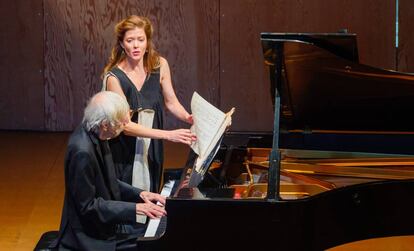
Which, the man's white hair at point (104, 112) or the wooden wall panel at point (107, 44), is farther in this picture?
the wooden wall panel at point (107, 44)

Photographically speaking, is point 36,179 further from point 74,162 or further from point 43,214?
point 74,162

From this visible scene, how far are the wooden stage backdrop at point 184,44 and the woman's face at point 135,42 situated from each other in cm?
337

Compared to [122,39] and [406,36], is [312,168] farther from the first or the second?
[406,36]

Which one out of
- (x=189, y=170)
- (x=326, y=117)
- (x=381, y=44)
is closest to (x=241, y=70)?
(x=381, y=44)

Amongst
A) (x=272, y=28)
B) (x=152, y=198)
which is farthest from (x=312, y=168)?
(x=272, y=28)

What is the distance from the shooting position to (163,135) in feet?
13.3

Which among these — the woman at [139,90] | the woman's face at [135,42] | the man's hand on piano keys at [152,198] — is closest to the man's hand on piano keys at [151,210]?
the man's hand on piano keys at [152,198]

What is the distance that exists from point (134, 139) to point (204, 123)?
2.92 ft

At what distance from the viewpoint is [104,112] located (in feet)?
10.8

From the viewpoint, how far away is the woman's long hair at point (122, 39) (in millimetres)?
4277

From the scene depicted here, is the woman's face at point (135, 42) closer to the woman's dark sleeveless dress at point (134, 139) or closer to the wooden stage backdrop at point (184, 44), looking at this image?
the woman's dark sleeveless dress at point (134, 139)

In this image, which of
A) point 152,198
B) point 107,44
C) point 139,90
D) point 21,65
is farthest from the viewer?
point 21,65

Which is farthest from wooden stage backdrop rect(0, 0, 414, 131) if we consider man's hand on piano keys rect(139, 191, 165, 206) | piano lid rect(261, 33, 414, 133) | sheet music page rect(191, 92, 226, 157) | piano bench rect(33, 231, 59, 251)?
man's hand on piano keys rect(139, 191, 165, 206)

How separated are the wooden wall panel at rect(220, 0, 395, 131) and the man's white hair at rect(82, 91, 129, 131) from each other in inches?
173
